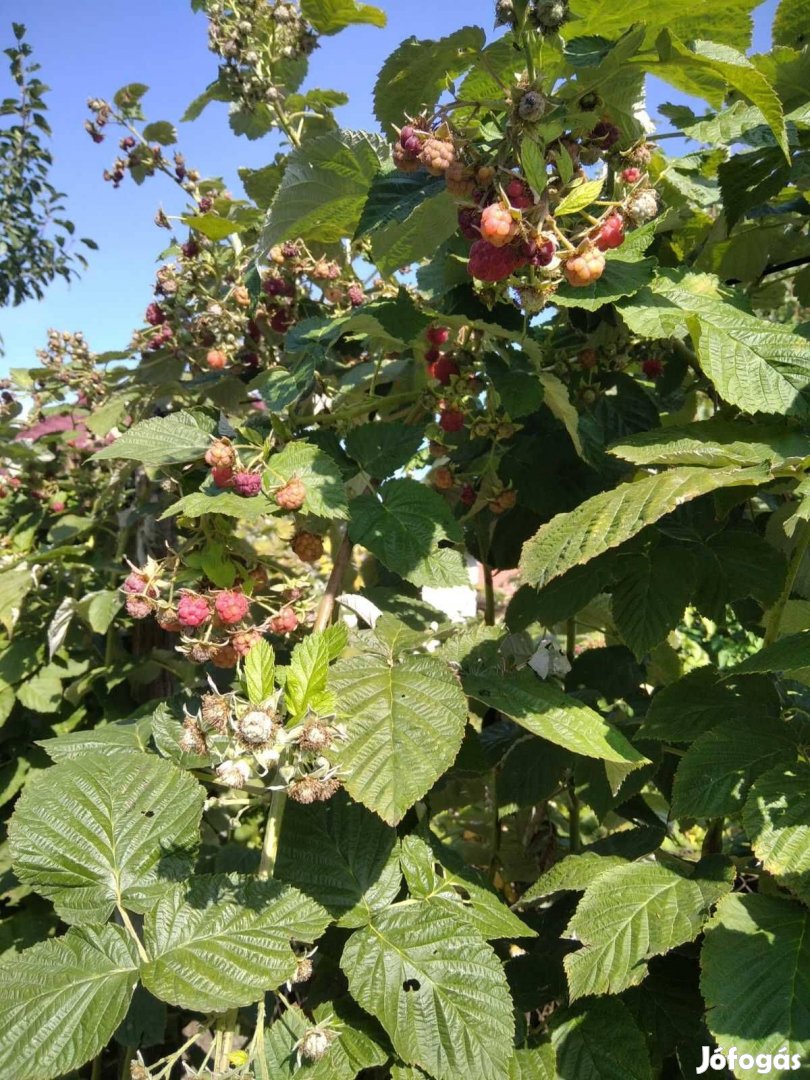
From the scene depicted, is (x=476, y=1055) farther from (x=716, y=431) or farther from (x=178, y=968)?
(x=716, y=431)

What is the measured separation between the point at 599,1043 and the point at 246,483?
31.5 inches

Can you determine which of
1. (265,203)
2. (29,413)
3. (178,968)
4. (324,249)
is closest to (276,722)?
(178,968)

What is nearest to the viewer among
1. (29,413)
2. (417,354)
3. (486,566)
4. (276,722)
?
(276,722)

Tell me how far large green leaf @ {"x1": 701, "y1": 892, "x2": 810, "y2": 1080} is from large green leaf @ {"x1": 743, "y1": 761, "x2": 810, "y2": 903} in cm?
6

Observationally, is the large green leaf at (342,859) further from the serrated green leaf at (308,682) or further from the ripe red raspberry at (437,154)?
the ripe red raspberry at (437,154)

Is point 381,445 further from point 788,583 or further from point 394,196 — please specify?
point 788,583

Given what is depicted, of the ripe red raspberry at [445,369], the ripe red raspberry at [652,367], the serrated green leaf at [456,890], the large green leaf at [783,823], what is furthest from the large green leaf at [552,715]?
the ripe red raspberry at [652,367]

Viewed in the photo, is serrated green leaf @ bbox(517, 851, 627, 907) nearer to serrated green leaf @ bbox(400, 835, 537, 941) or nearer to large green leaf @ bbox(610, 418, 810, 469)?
serrated green leaf @ bbox(400, 835, 537, 941)

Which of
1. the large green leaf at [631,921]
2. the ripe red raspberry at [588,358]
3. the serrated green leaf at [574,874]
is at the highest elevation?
the ripe red raspberry at [588,358]

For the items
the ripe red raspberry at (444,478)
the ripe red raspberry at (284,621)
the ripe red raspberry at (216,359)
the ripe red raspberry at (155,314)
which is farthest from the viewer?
the ripe red raspberry at (155,314)

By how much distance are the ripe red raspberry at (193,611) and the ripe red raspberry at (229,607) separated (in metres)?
0.02

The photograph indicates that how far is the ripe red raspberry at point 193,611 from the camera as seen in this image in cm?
101

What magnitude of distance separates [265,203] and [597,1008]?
4.96ft

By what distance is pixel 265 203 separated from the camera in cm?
162
